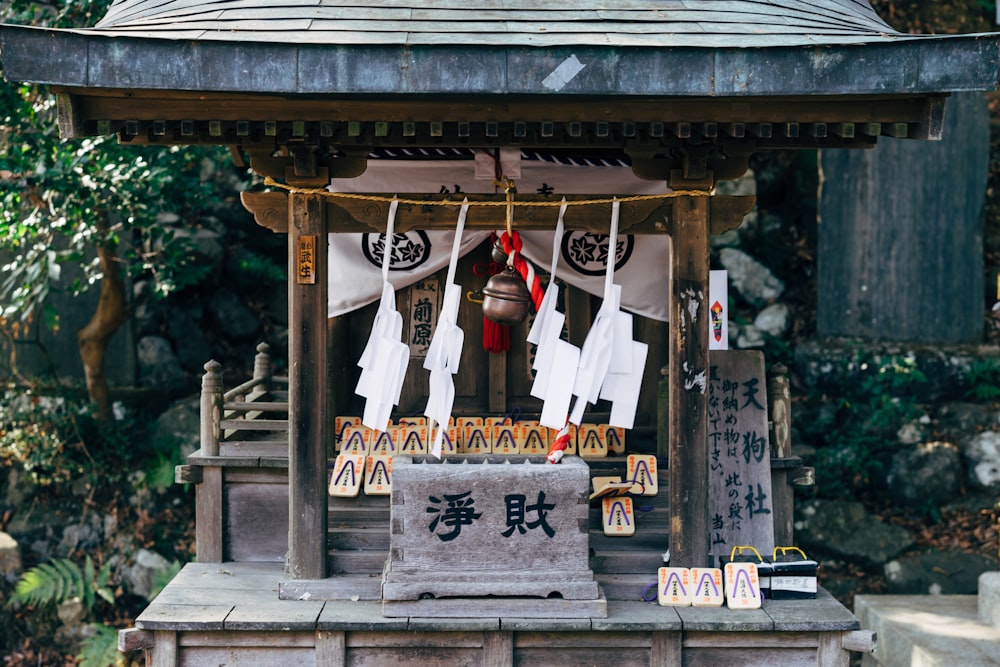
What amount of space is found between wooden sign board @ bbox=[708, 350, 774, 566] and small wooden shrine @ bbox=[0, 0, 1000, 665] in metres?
0.23

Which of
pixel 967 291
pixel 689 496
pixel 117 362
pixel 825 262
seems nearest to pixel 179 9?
pixel 689 496

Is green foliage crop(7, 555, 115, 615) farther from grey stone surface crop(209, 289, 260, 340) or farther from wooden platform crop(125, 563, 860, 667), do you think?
wooden platform crop(125, 563, 860, 667)

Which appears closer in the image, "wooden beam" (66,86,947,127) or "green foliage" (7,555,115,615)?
"wooden beam" (66,86,947,127)

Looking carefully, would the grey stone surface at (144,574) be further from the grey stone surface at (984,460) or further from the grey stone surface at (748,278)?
the grey stone surface at (984,460)

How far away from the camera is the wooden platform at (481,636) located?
6043 millimetres

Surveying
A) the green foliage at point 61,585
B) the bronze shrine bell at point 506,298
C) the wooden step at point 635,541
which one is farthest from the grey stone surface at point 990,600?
the green foliage at point 61,585

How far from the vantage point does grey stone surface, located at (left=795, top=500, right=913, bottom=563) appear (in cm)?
1079

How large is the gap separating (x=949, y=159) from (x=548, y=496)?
831cm

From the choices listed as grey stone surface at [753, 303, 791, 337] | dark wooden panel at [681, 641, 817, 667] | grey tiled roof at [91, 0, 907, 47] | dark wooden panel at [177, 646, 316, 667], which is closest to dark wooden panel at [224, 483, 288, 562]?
dark wooden panel at [177, 646, 316, 667]

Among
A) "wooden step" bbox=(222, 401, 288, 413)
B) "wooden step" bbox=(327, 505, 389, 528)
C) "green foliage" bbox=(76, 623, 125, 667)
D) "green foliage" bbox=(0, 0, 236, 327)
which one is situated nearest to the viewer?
"wooden step" bbox=(327, 505, 389, 528)

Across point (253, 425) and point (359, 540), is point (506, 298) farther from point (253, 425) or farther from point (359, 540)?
point (253, 425)

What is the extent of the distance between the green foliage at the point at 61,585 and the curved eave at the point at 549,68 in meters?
6.71

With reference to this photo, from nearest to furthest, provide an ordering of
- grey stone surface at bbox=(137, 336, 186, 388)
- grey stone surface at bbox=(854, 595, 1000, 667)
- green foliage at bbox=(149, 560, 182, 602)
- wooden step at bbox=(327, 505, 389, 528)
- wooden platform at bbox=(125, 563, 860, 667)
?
wooden platform at bbox=(125, 563, 860, 667), wooden step at bbox=(327, 505, 389, 528), grey stone surface at bbox=(854, 595, 1000, 667), green foliage at bbox=(149, 560, 182, 602), grey stone surface at bbox=(137, 336, 186, 388)

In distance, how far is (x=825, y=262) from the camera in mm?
12320
